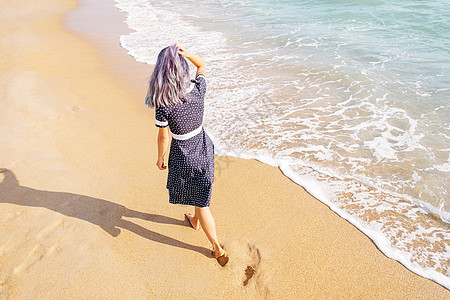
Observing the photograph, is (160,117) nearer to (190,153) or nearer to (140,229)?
(190,153)

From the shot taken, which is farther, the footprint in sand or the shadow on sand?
the shadow on sand

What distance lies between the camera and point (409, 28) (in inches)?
391

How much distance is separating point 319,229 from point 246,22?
1062cm

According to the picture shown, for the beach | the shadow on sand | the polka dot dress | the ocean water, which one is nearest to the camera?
the polka dot dress

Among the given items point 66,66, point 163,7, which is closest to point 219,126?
point 66,66

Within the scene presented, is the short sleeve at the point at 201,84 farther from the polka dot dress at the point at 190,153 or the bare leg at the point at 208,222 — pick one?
the bare leg at the point at 208,222

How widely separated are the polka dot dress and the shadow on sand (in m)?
0.64

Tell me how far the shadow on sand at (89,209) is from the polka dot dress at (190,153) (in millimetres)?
637

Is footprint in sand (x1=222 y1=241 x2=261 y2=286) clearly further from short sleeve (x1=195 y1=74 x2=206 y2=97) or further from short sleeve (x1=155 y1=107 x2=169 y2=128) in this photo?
short sleeve (x1=195 y1=74 x2=206 y2=97)

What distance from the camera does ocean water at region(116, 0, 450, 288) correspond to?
132 inches

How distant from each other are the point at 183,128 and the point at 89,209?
Answer: 1.72m

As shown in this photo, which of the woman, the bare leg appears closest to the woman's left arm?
the woman

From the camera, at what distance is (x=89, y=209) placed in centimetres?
322

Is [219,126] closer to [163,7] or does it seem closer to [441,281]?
[441,281]
